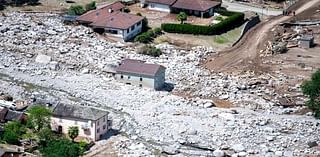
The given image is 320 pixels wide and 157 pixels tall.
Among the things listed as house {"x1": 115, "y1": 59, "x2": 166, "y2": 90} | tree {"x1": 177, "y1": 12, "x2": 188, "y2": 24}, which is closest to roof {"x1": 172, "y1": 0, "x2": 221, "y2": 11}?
tree {"x1": 177, "y1": 12, "x2": 188, "y2": 24}

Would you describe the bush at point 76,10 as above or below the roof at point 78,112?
above

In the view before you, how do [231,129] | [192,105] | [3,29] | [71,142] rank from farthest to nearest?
1. [3,29]
2. [192,105]
3. [231,129]
4. [71,142]

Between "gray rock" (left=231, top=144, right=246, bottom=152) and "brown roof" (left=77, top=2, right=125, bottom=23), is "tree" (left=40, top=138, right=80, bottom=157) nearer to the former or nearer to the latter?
"gray rock" (left=231, top=144, right=246, bottom=152)

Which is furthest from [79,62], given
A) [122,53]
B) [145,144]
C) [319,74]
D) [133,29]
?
[319,74]

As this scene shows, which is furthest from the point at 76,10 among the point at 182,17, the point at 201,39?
the point at 201,39

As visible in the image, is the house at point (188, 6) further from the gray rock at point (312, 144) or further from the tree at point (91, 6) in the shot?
the gray rock at point (312, 144)

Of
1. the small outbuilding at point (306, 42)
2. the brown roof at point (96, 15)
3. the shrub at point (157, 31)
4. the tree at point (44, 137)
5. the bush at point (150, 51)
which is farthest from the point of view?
the brown roof at point (96, 15)

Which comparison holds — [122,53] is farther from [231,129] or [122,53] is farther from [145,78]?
[231,129]

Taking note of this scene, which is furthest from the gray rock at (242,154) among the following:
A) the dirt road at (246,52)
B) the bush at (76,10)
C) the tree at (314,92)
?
the bush at (76,10)
